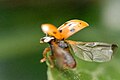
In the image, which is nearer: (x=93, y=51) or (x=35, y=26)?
(x=93, y=51)

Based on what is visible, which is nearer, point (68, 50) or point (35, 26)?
point (68, 50)

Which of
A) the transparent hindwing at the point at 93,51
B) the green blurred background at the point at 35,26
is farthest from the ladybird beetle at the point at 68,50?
the green blurred background at the point at 35,26

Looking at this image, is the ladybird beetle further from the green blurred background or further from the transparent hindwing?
the green blurred background

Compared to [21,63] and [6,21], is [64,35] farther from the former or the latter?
[6,21]

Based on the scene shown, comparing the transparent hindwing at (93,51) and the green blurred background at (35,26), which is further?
the green blurred background at (35,26)

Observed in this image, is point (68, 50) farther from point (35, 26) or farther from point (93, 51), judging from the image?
point (35, 26)

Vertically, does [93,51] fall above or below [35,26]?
below

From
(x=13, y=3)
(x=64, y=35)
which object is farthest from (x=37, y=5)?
(x=64, y=35)

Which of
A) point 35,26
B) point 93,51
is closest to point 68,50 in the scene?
point 93,51

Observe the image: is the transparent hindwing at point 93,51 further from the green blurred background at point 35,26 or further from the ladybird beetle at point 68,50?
the green blurred background at point 35,26
